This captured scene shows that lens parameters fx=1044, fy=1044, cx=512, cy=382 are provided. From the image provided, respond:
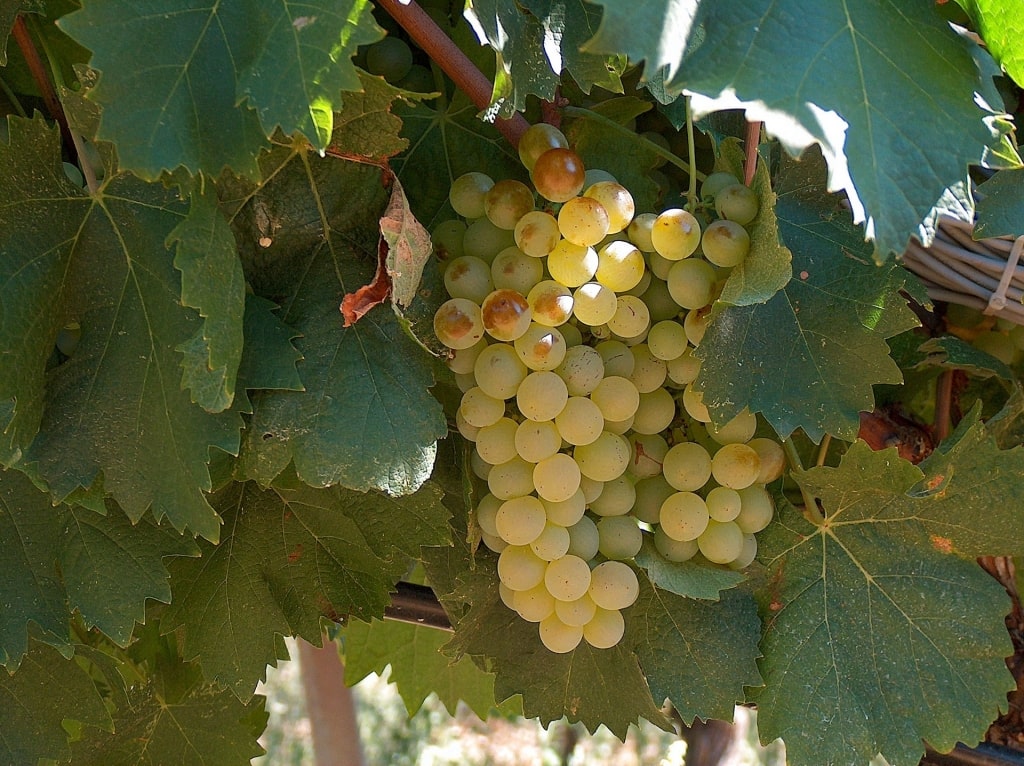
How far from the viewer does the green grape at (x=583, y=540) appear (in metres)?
0.67

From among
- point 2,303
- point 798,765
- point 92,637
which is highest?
point 2,303

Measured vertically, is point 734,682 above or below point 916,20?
below

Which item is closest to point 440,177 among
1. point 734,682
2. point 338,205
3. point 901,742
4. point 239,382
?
point 338,205

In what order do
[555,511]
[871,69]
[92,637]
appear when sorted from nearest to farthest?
[871,69]
[555,511]
[92,637]

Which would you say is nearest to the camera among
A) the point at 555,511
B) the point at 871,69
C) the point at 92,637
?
the point at 871,69

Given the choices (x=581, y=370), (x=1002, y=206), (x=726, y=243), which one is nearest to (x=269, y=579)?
(x=581, y=370)

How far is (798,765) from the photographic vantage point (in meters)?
0.70

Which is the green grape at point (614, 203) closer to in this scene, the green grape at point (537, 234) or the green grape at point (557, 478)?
the green grape at point (537, 234)

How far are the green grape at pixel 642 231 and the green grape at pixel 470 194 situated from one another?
0.09 metres

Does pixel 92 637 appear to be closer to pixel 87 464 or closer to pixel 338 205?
pixel 87 464

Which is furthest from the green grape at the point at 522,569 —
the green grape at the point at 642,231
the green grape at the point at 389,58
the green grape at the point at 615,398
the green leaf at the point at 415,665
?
the green leaf at the point at 415,665

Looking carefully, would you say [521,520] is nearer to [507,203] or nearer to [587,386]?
[587,386]

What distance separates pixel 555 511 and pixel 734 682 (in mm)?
171

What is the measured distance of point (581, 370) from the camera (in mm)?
633
